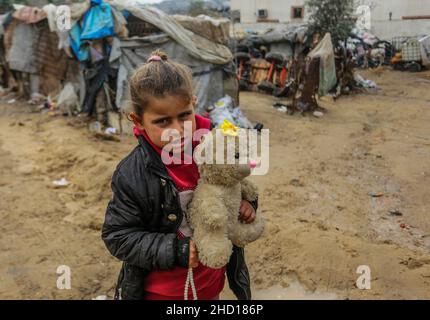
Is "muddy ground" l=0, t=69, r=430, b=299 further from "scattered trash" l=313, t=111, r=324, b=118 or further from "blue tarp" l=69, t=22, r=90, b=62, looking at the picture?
"blue tarp" l=69, t=22, r=90, b=62

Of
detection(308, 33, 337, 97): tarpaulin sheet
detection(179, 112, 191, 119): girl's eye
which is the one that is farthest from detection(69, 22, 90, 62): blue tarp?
detection(179, 112, 191, 119): girl's eye

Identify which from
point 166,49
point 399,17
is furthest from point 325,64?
point 399,17

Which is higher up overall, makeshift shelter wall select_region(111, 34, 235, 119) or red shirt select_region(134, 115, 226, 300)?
makeshift shelter wall select_region(111, 34, 235, 119)

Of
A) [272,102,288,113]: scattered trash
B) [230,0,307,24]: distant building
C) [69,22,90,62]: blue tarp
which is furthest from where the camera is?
[230,0,307,24]: distant building

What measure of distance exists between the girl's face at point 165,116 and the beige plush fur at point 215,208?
112mm

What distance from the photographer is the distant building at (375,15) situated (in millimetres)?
18344

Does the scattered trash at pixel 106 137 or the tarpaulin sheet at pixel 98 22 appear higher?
the tarpaulin sheet at pixel 98 22

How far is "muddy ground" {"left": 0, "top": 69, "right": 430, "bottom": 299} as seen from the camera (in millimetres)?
3188

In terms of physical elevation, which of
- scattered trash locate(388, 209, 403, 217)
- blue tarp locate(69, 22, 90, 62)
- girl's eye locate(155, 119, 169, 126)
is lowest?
scattered trash locate(388, 209, 403, 217)

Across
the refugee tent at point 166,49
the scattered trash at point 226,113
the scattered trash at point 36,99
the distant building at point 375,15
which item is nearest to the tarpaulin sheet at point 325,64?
the scattered trash at point 226,113

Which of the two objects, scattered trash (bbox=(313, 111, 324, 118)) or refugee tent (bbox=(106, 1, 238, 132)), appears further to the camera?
scattered trash (bbox=(313, 111, 324, 118))

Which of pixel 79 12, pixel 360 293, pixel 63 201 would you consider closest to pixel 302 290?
pixel 360 293

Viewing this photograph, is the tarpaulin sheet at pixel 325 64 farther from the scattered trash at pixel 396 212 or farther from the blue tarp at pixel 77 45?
the scattered trash at pixel 396 212

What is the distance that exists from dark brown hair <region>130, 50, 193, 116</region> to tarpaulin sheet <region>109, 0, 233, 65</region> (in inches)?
256
